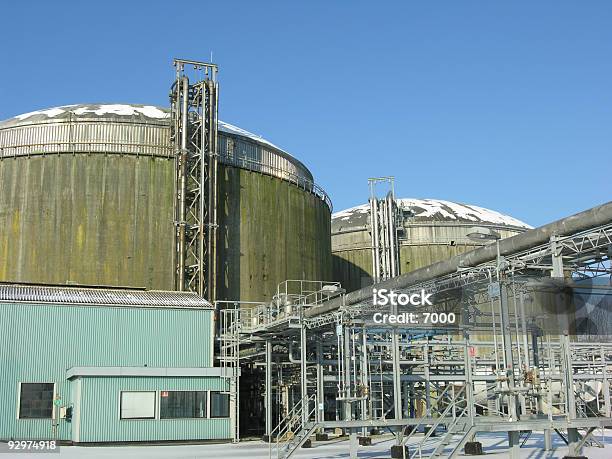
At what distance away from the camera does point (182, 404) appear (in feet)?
117

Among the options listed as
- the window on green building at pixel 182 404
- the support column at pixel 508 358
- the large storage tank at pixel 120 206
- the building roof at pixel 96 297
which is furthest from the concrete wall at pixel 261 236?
the support column at pixel 508 358

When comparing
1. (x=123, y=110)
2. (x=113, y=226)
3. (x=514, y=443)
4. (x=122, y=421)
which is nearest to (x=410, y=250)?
(x=123, y=110)

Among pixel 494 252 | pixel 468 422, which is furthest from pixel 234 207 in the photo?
pixel 468 422

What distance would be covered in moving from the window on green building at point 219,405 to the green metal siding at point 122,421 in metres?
0.58

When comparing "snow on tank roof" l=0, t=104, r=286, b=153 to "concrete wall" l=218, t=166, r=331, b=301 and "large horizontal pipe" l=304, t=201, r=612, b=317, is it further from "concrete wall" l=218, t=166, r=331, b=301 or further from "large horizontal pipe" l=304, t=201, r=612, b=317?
"large horizontal pipe" l=304, t=201, r=612, b=317

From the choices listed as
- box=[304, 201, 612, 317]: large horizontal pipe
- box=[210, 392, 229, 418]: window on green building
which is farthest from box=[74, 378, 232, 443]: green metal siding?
box=[304, 201, 612, 317]: large horizontal pipe

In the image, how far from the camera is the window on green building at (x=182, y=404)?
116 feet

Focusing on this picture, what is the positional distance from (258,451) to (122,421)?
24.1 feet

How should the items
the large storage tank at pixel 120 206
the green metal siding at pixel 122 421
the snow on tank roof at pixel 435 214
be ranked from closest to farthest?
1. the green metal siding at pixel 122 421
2. the large storage tank at pixel 120 206
3. the snow on tank roof at pixel 435 214

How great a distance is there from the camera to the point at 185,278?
4622 centimetres

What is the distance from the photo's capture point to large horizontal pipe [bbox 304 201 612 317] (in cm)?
2369

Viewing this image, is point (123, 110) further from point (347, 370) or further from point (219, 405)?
point (347, 370)

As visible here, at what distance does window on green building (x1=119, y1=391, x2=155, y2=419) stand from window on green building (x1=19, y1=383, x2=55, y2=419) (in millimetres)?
4129

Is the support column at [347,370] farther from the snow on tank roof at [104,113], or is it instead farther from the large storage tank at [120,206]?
the snow on tank roof at [104,113]
